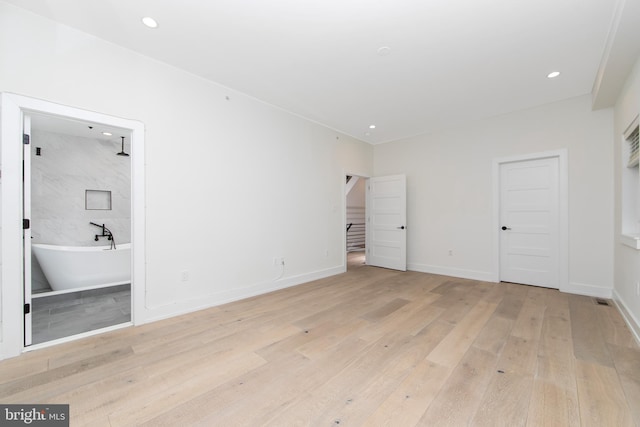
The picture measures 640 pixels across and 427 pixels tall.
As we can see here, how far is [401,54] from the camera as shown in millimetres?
2619

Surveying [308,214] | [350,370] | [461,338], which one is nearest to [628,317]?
[461,338]

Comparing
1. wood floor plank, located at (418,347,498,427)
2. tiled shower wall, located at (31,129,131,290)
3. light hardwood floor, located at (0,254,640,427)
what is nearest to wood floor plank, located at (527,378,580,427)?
light hardwood floor, located at (0,254,640,427)

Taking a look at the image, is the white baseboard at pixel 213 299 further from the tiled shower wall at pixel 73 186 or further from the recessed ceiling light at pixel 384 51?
Answer: the recessed ceiling light at pixel 384 51

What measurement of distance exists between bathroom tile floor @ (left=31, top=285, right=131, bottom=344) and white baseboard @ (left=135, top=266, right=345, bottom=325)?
38 centimetres

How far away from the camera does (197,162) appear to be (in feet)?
10.2

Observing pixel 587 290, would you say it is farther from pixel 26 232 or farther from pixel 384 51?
pixel 26 232

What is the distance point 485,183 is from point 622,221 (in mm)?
1682

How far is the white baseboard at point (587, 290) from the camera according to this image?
342 centimetres

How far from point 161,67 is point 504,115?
16.5 ft

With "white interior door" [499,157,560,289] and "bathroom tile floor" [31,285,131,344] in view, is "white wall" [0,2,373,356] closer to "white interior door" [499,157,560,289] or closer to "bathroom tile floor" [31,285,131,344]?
"bathroom tile floor" [31,285,131,344]

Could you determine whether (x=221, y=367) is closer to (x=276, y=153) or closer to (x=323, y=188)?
(x=276, y=153)

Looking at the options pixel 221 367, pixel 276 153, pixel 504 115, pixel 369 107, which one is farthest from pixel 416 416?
pixel 504 115

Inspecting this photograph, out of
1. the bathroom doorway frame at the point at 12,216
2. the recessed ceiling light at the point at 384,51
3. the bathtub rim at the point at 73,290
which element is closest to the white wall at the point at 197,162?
the bathroom doorway frame at the point at 12,216

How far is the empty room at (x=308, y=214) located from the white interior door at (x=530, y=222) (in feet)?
0.10
